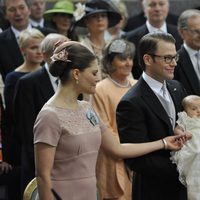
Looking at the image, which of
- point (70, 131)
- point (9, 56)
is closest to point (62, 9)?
point (9, 56)

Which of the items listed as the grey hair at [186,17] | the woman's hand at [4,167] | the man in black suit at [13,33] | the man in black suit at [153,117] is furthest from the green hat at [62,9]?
the man in black suit at [153,117]

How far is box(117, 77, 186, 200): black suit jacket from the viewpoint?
541 cm

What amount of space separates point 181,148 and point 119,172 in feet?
5.13

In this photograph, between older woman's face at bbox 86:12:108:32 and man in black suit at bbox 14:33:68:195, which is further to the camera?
older woman's face at bbox 86:12:108:32

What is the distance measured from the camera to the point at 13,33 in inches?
338

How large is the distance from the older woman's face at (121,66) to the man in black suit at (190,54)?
1.66 feet

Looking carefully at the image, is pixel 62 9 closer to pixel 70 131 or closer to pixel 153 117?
pixel 153 117

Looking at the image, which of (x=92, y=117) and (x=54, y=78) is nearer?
(x=92, y=117)

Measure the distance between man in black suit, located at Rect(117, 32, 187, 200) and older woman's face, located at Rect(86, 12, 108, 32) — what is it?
252cm

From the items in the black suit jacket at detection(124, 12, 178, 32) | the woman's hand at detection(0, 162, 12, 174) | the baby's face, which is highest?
the baby's face

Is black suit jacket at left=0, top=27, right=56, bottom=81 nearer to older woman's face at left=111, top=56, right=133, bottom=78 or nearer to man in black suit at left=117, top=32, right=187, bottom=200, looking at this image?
older woman's face at left=111, top=56, right=133, bottom=78

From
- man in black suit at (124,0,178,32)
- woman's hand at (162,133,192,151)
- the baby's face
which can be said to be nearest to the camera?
woman's hand at (162,133,192,151)

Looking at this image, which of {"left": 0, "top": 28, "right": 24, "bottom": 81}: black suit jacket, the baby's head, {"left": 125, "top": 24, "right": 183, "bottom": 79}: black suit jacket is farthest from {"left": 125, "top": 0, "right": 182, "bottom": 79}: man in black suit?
the baby's head

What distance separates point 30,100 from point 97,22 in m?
1.49
